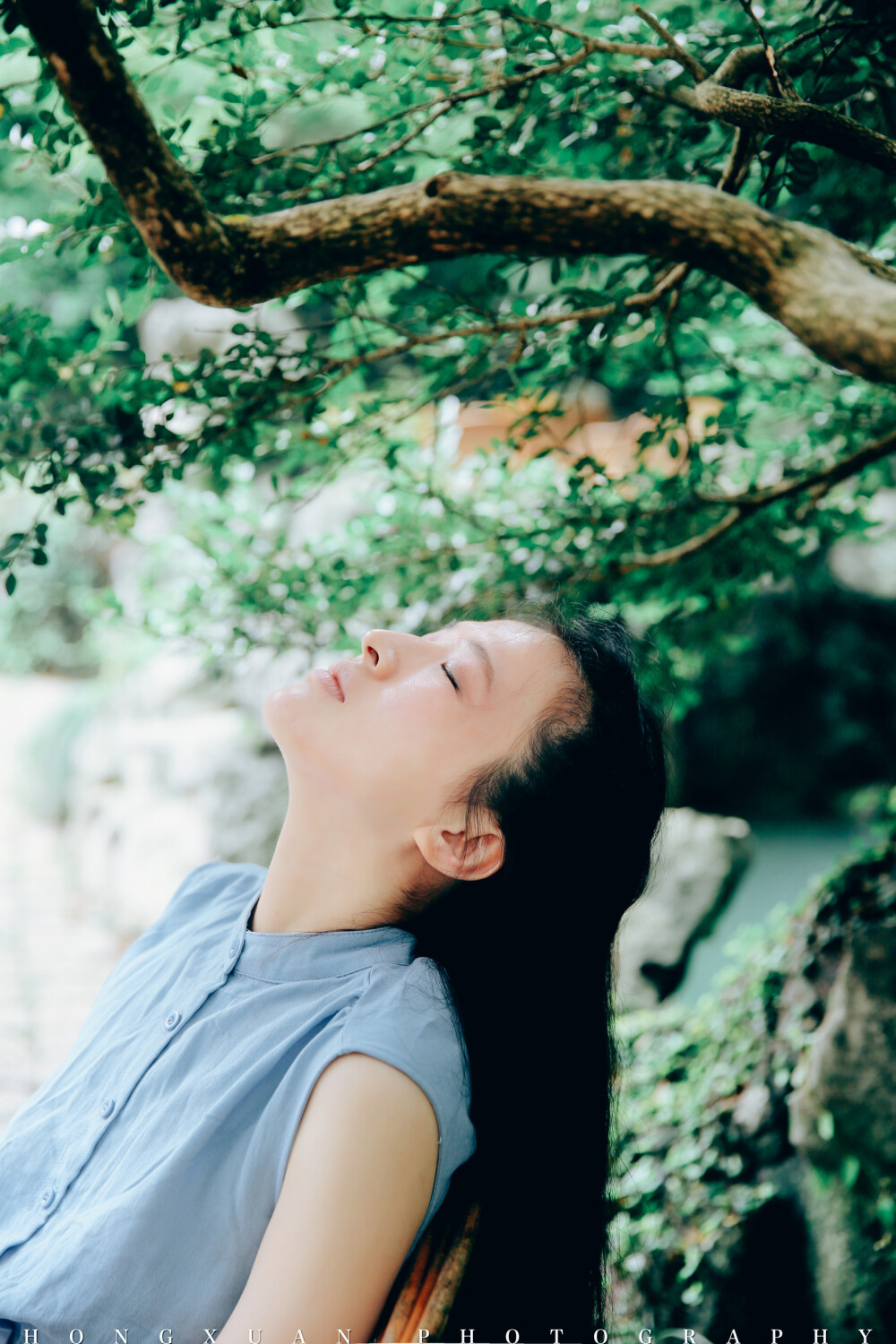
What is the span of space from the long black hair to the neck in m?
0.07

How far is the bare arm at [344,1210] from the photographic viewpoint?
1074 millimetres

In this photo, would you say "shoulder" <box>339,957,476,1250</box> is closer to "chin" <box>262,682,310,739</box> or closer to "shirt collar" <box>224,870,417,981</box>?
"shirt collar" <box>224,870,417,981</box>

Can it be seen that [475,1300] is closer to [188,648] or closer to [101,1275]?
[101,1275]

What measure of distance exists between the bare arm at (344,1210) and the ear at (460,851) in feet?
1.19

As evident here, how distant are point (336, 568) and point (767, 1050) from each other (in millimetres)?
2093

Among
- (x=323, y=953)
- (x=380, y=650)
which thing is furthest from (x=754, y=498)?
(x=323, y=953)

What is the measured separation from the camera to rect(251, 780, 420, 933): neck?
59.5 inches

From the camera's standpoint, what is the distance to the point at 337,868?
153cm

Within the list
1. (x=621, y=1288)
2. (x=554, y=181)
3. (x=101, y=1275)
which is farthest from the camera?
(x=621, y=1288)

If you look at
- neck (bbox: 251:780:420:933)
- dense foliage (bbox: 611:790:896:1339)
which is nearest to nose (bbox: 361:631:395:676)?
neck (bbox: 251:780:420:933)

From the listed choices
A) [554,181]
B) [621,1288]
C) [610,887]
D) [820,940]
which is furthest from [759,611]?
[554,181]

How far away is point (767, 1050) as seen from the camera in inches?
118

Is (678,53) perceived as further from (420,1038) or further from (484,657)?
(420,1038)

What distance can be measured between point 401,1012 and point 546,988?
32cm
